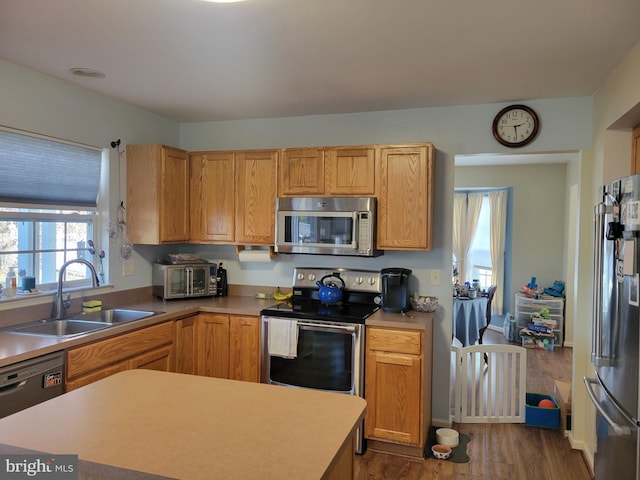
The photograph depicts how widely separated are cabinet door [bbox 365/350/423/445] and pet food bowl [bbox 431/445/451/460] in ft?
0.60

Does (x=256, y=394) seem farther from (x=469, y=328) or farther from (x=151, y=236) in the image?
(x=469, y=328)

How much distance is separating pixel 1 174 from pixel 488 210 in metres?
6.31

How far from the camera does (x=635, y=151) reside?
2.82 metres

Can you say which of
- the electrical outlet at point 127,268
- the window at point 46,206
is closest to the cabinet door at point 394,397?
the electrical outlet at point 127,268

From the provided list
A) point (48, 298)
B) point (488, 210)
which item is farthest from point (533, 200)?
point (48, 298)

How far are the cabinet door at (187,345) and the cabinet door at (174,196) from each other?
26.4 inches

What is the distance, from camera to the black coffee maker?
3.50m

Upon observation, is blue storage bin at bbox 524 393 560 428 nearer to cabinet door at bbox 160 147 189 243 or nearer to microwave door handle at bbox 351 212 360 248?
microwave door handle at bbox 351 212 360 248

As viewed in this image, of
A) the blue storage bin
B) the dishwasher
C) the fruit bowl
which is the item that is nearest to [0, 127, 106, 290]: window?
the dishwasher

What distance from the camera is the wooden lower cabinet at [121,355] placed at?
263cm

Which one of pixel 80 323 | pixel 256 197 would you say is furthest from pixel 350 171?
pixel 80 323

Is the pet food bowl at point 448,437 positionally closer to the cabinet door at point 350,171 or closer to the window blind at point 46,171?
the cabinet door at point 350,171

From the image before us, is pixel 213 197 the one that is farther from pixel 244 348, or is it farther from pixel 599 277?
pixel 599 277

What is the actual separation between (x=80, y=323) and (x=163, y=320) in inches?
20.2
